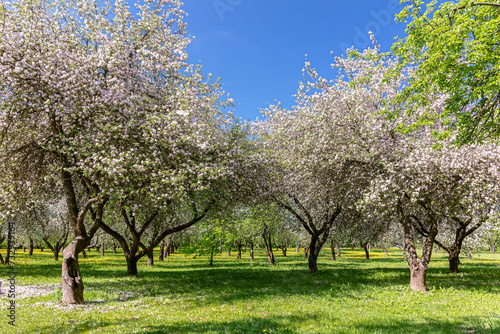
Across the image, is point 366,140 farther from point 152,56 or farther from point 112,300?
point 112,300

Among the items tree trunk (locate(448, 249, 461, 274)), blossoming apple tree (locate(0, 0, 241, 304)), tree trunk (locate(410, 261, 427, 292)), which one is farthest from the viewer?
tree trunk (locate(448, 249, 461, 274))

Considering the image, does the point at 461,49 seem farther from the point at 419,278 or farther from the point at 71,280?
the point at 71,280

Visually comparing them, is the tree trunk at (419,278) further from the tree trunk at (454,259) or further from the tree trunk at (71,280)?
the tree trunk at (71,280)

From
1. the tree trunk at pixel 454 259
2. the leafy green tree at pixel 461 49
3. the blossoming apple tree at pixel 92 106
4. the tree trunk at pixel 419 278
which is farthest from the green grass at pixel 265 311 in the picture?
the tree trunk at pixel 454 259

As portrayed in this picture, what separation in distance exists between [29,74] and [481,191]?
2320 cm

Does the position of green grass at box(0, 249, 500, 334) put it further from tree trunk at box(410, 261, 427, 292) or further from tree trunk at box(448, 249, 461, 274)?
tree trunk at box(448, 249, 461, 274)

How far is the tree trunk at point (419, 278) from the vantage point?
18422 mm

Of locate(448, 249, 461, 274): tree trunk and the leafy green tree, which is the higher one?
the leafy green tree

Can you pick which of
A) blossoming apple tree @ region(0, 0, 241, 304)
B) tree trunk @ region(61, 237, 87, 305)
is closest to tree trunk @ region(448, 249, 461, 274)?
blossoming apple tree @ region(0, 0, 241, 304)

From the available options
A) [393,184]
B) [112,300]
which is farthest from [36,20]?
[393,184]

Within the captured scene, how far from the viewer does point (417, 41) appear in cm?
1273

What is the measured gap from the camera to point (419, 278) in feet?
60.9

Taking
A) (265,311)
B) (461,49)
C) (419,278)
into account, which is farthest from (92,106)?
(419,278)

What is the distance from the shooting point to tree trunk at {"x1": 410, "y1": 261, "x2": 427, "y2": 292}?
18422mm
